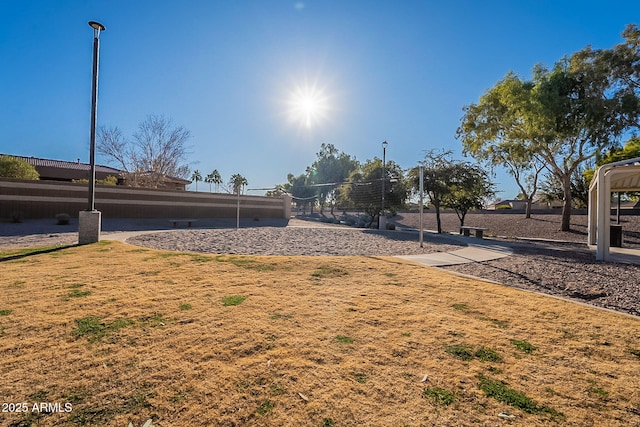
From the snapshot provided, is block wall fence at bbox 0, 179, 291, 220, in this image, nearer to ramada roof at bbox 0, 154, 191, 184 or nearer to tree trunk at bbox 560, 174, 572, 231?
ramada roof at bbox 0, 154, 191, 184

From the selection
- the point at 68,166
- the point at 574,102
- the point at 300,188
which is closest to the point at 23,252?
the point at 574,102

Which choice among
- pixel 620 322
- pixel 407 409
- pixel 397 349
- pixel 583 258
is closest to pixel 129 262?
pixel 397 349

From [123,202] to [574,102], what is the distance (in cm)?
2553

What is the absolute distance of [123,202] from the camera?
18359 mm

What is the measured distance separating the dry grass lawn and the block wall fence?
1529 centimetres

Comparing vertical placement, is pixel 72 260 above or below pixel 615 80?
below

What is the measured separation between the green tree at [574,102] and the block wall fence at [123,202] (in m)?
19.1

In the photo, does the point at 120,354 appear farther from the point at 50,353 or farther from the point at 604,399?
the point at 604,399

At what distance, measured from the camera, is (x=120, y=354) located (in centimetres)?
242

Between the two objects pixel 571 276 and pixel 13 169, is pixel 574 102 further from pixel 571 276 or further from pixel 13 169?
pixel 13 169

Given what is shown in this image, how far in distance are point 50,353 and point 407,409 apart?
2890 millimetres

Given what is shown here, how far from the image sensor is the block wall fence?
15.1 m

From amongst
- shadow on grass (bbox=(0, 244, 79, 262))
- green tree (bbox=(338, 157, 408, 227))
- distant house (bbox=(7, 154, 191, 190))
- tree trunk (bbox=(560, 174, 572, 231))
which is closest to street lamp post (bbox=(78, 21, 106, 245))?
shadow on grass (bbox=(0, 244, 79, 262))

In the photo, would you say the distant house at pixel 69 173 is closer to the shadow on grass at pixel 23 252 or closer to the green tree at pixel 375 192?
the green tree at pixel 375 192
